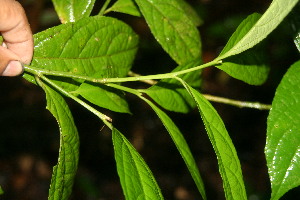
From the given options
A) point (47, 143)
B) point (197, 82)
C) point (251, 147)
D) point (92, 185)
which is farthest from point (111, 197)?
point (197, 82)

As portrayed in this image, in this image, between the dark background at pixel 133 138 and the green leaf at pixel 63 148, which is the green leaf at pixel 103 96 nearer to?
the green leaf at pixel 63 148

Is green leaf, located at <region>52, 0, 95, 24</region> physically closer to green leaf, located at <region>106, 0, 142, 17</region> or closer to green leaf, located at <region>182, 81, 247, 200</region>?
green leaf, located at <region>106, 0, 142, 17</region>

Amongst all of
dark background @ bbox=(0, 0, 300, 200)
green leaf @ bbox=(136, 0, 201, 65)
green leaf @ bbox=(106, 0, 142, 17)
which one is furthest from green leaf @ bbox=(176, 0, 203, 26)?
dark background @ bbox=(0, 0, 300, 200)

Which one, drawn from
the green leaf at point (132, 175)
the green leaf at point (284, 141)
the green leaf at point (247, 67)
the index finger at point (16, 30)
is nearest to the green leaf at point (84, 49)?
the index finger at point (16, 30)

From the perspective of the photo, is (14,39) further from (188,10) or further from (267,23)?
(188,10)

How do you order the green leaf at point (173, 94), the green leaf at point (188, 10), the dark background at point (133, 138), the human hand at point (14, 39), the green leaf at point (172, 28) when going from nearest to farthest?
1. the human hand at point (14, 39)
2. the green leaf at point (173, 94)
3. the green leaf at point (172, 28)
4. the green leaf at point (188, 10)
5. the dark background at point (133, 138)
